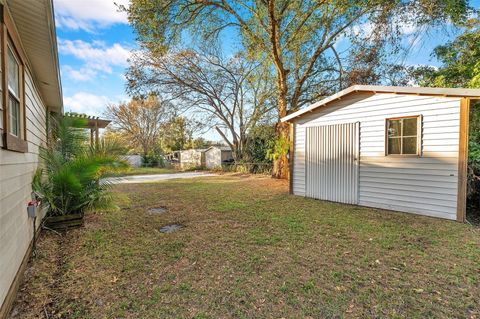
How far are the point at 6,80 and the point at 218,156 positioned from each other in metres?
16.0

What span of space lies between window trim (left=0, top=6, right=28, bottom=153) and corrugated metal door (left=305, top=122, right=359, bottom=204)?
6178mm

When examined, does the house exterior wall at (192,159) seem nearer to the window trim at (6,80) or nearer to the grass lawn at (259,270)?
the grass lawn at (259,270)

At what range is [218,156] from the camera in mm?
18109

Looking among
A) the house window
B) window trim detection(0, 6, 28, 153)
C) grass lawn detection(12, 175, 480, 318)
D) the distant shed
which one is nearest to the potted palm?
grass lawn detection(12, 175, 480, 318)

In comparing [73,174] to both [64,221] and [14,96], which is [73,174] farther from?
[14,96]

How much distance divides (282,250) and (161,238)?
1898mm

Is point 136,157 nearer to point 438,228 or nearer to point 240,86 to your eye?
point 240,86

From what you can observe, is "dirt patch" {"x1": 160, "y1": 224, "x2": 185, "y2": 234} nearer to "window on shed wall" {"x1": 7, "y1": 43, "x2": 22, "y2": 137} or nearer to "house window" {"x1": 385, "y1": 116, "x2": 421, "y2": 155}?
"window on shed wall" {"x1": 7, "y1": 43, "x2": 22, "y2": 137}

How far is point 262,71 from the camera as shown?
13312 mm

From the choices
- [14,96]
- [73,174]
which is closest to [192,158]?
[73,174]

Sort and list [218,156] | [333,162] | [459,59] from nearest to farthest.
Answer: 1. [333,162]
2. [459,59]
3. [218,156]

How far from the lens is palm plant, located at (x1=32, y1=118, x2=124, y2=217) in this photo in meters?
3.88

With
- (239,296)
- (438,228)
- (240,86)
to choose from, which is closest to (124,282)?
(239,296)

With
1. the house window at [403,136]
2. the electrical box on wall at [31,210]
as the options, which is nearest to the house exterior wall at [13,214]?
the electrical box on wall at [31,210]
